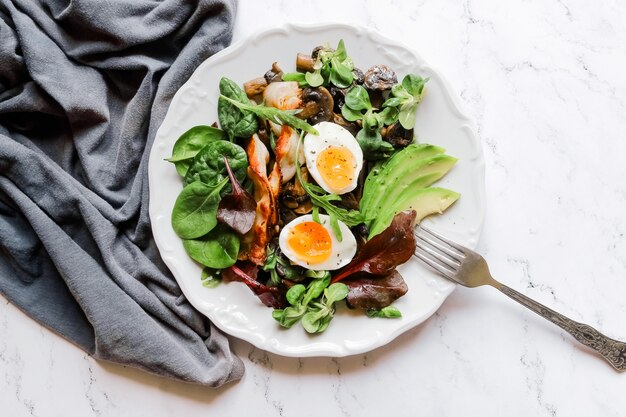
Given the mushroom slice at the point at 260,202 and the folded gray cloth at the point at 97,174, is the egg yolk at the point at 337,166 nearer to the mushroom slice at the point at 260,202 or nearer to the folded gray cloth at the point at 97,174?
the mushroom slice at the point at 260,202

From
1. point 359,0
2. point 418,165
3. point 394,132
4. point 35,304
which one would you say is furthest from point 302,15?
point 35,304

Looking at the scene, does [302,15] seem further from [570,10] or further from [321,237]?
[570,10]

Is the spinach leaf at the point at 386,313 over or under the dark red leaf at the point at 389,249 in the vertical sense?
under

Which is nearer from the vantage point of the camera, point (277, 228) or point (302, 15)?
point (277, 228)

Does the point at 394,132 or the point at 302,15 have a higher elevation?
the point at 302,15

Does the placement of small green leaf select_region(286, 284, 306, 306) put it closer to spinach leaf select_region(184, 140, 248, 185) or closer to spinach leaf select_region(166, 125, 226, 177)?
spinach leaf select_region(184, 140, 248, 185)

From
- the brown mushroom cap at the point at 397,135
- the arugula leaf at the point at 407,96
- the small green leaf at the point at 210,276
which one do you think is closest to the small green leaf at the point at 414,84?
the arugula leaf at the point at 407,96

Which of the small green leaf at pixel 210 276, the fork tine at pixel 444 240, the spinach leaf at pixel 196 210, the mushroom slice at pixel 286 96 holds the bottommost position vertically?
the small green leaf at pixel 210 276
